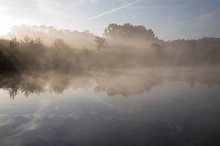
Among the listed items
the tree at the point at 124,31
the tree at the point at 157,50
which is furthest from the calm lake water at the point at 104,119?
the tree at the point at 124,31

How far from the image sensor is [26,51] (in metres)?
38.3

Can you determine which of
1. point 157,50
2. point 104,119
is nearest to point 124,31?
point 157,50

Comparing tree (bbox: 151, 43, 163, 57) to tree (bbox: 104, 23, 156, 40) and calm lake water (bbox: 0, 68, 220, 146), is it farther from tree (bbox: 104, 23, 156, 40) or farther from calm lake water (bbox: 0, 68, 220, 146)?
calm lake water (bbox: 0, 68, 220, 146)

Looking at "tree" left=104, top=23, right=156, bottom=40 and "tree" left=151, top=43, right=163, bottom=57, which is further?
"tree" left=104, top=23, right=156, bottom=40

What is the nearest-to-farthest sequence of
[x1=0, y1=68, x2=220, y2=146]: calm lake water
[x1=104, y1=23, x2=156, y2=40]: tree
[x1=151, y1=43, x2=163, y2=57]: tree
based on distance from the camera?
[x1=0, y1=68, x2=220, y2=146]: calm lake water < [x1=151, y1=43, x2=163, y2=57]: tree < [x1=104, y1=23, x2=156, y2=40]: tree

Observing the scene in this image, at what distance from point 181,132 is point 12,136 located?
→ 8.13 metres

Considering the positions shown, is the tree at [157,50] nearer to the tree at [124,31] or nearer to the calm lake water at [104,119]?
the tree at [124,31]

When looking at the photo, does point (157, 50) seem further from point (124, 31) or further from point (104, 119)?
point (104, 119)

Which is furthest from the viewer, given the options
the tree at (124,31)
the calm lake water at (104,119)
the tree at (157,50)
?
the tree at (124,31)

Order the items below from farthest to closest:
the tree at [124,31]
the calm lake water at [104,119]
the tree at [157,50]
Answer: the tree at [124,31] → the tree at [157,50] → the calm lake water at [104,119]

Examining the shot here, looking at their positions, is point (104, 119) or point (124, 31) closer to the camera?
point (104, 119)

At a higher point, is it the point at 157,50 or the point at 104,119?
the point at 157,50

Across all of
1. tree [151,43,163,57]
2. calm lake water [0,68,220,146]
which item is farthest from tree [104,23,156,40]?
calm lake water [0,68,220,146]

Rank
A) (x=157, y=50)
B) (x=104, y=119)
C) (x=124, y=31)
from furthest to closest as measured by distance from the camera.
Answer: (x=124, y=31) → (x=157, y=50) → (x=104, y=119)
